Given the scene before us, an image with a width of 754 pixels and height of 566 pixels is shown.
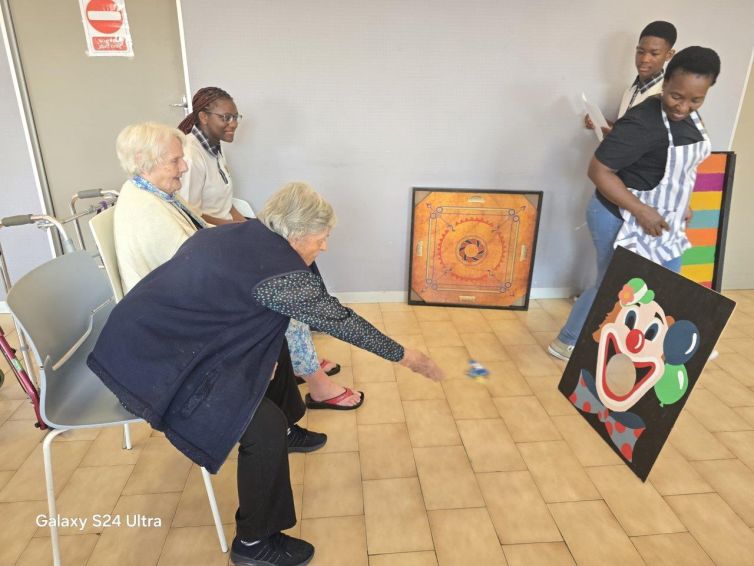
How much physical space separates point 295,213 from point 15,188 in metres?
2.38

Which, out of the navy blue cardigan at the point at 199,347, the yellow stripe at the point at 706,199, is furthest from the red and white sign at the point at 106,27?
the yellow stripe at the point at 706,199

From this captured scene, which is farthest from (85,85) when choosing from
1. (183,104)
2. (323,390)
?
(323,390)

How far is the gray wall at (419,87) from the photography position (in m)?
2.62

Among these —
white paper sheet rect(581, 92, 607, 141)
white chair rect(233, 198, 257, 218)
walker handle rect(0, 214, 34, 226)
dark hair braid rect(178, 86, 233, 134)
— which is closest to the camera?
walker handle rect(0, 214, 34, 226)

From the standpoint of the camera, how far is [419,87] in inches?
109

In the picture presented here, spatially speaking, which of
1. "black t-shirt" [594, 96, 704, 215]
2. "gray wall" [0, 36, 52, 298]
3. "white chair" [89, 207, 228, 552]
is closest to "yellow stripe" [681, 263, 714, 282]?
"black t-shirt" [594, 96, 704, 215]

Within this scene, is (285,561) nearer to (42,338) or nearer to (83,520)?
(83,520)

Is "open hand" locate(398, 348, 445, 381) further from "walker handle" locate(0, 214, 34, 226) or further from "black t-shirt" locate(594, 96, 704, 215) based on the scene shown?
"walker handle" locate(0, 214, 34, 226)

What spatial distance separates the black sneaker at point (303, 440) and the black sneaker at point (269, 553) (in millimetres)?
445

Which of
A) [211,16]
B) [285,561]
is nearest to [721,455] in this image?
[285,561]

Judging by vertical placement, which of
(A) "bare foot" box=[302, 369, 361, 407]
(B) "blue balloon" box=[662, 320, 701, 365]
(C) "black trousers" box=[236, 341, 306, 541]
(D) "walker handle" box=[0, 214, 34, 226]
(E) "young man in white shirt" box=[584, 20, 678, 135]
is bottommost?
(A) "bare foot" box=[302, 369, 361, 407]

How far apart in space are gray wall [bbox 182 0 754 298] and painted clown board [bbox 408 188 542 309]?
10cm

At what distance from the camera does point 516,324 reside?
294 cm

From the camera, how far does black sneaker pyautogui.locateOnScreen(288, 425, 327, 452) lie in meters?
1.91
